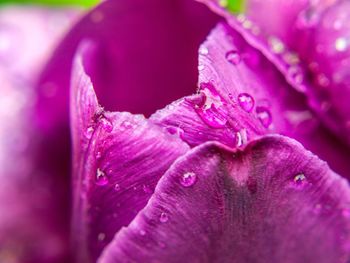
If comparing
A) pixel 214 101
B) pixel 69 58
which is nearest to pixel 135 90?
pixel 69 58

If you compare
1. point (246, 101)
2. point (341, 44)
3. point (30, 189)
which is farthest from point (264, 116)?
point (30, 189)

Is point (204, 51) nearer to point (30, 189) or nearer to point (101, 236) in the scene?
point (101, 236)

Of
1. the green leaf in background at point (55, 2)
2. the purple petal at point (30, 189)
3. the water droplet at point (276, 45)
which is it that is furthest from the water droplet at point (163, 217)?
the green leaf in background at point (55, 2)

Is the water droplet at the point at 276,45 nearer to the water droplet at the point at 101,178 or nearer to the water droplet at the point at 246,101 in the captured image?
the water droplet at the point at 246,101

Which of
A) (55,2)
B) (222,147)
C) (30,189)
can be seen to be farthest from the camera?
(55,2)

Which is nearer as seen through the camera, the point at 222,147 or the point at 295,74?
the point at 222,147

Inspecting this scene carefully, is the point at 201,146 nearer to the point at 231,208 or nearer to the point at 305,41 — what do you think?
the point at 231,208

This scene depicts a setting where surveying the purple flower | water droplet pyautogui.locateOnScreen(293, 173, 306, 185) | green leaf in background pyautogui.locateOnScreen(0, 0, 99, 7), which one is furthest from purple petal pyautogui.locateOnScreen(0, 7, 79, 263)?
water droplet pyautogui.locateOnScreen(293, 173, 306, 185)
